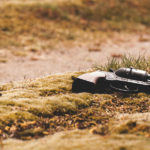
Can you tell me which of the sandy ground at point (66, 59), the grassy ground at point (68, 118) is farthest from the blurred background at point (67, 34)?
the grassy ground at point (68, 118)

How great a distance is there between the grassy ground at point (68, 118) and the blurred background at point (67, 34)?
604 cm

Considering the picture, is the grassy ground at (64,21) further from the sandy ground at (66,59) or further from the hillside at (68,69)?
the sandy ground at (66,59)

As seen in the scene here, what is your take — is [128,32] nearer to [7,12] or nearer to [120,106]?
[7,12]

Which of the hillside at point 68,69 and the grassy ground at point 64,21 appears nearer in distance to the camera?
the hillside at point 68,69

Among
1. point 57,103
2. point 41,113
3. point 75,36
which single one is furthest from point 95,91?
point 75,36

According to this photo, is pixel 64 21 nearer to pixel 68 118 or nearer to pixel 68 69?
pixel 68 69

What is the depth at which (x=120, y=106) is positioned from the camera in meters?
6.31

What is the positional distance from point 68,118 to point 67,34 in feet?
57.2

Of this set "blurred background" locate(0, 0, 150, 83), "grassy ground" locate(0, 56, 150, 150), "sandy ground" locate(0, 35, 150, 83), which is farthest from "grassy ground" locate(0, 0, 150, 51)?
"grassy ground" locate(0, 56, 150, 150)

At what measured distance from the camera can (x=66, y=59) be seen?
17141 mm

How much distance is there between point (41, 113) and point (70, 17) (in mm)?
21454

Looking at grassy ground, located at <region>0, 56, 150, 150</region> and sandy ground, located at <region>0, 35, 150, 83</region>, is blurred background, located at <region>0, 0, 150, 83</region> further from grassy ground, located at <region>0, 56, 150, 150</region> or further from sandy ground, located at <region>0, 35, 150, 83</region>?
grassy ground, located at <region>0, 56, 150, 150</region>

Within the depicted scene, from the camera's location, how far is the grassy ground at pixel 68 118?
4129 millimetres

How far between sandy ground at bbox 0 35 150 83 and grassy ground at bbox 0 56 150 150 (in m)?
4.40
